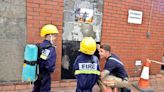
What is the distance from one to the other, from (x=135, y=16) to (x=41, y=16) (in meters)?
2.70

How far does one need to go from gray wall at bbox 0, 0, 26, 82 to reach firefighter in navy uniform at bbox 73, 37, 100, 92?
1571mm

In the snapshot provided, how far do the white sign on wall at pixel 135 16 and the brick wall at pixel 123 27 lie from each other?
0.10 m

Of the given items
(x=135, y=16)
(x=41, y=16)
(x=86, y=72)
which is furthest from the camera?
(x=135, y=16)

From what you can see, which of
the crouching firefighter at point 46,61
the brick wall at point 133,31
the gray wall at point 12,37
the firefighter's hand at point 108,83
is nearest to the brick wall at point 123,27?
the brick wall at point 133,31

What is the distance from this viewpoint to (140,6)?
6371 millimetres

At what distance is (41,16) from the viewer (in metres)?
4.84

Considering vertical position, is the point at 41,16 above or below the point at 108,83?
above

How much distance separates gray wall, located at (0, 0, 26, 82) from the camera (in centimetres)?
449

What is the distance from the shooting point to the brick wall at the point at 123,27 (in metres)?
4.80

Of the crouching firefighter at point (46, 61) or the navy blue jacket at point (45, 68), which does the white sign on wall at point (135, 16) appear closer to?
the crouching firefighter at point (46, 61)

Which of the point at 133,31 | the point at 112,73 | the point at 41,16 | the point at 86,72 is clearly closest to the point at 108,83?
the point at 112,73

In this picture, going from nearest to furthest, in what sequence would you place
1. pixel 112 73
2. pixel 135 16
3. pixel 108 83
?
pixel 108 83 < pixel 112 73 < pixel 135 16

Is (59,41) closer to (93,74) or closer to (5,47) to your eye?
(5,47)

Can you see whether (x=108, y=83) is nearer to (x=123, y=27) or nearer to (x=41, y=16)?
(x=41, y=16)
